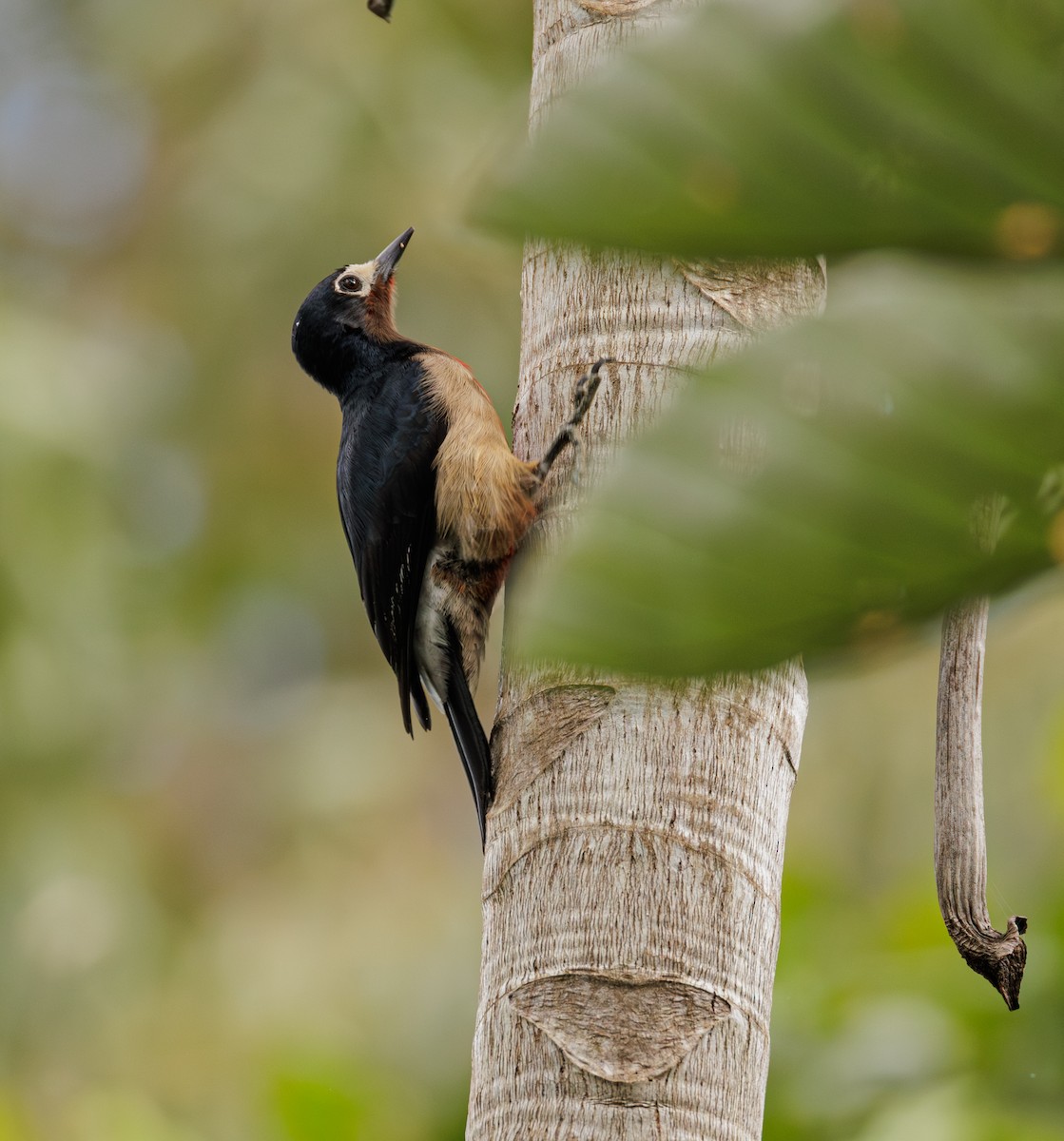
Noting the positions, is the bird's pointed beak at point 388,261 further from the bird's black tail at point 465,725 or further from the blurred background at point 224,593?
the blurred background at point 224,593

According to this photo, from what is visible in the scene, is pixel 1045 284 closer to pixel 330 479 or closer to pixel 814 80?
pixel 814 80

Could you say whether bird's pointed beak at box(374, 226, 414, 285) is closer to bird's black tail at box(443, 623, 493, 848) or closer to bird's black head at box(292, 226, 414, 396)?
bird's black head at box(292, 226, 414, 396)

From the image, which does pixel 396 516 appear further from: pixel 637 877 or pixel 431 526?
pixel 637 877

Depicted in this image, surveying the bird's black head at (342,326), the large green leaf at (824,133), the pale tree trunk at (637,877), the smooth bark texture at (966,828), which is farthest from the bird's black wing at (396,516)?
the large green leaf at (824,133)

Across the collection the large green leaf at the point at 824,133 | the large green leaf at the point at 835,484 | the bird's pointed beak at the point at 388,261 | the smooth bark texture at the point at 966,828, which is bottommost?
the large green leaf at the point at 835,484

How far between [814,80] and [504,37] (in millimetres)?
11029

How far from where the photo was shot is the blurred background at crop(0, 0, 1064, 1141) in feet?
30.2

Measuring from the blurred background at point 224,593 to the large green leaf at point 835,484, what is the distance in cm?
747

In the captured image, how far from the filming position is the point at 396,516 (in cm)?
363

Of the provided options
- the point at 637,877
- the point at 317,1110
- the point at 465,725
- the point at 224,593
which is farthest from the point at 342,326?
the point at 224,593

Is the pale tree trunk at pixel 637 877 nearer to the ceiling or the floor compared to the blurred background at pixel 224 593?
nearer to the floor

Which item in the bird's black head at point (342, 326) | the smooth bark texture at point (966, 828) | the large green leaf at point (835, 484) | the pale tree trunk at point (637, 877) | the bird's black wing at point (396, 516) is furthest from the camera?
the bird's black head at point (342, 326)

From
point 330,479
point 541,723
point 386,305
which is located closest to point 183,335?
point 330,479

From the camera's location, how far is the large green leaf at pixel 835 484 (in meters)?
0.42
